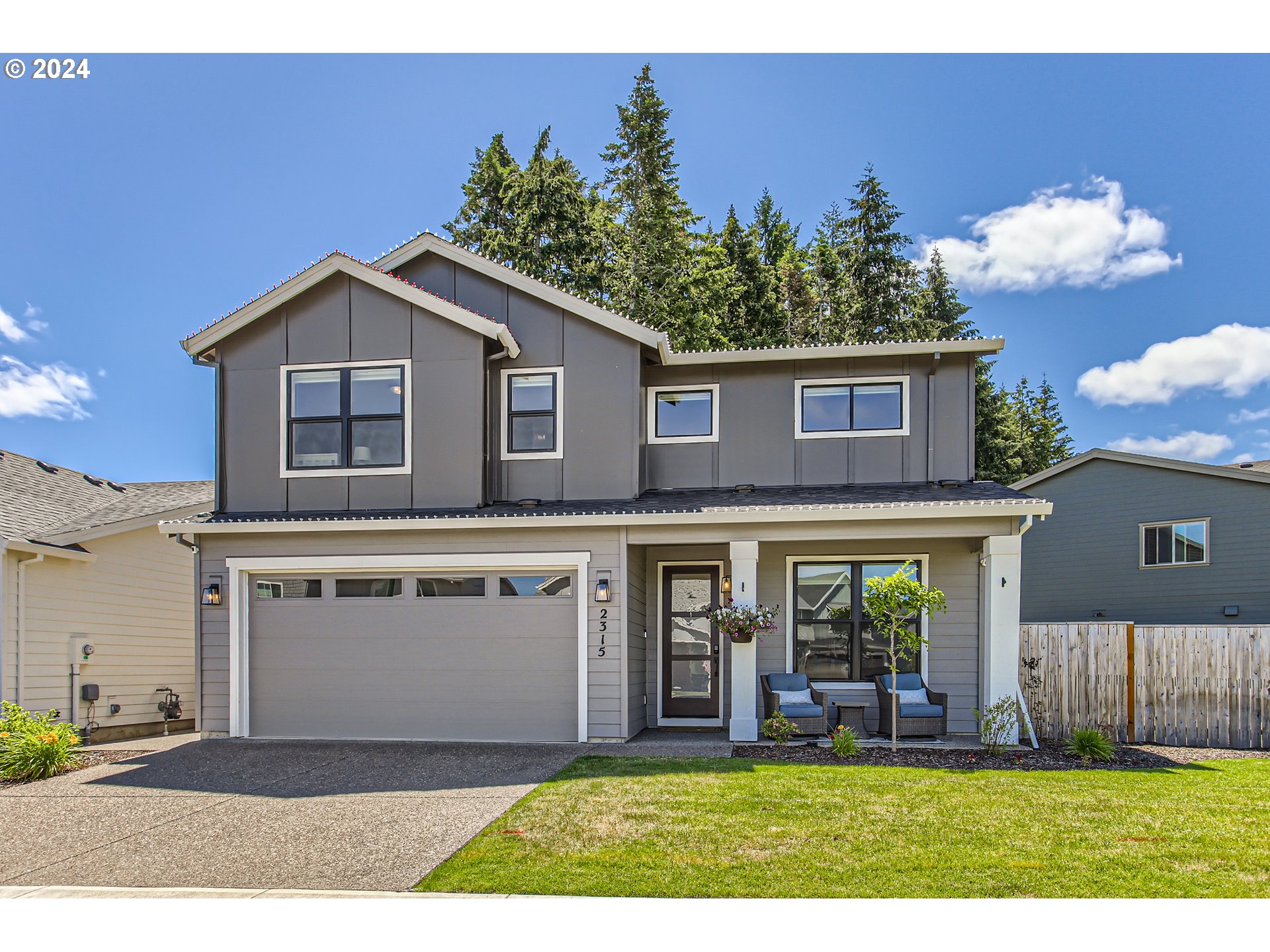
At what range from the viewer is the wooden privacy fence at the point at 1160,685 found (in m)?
10.9

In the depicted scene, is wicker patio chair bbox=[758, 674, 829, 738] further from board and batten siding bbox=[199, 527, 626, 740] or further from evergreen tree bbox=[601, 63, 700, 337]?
evergreen tree bbox=[601, 63, 700, 337]

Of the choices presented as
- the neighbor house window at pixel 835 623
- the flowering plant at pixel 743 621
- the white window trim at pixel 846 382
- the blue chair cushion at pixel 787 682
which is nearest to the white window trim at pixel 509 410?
the flowering plant at pixel 743 621

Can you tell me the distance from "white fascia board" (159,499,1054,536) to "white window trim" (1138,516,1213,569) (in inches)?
354

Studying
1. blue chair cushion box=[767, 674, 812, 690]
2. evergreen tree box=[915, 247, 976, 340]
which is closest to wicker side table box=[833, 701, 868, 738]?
blue chair cushion box=[767, 674, 812, 690]

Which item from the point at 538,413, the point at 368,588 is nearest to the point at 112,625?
the point at 368,588

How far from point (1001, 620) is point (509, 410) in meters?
6.56

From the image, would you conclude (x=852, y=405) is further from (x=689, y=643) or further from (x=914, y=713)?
(x=914, y=713)

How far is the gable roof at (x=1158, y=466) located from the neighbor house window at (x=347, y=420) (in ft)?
43.7

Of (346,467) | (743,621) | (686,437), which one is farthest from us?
(686,437)

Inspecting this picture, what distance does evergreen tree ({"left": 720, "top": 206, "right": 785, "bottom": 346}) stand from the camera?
28125mm

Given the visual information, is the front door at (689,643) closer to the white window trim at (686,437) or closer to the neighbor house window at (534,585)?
the white window trim at (686,437)

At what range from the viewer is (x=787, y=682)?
1106 cm
